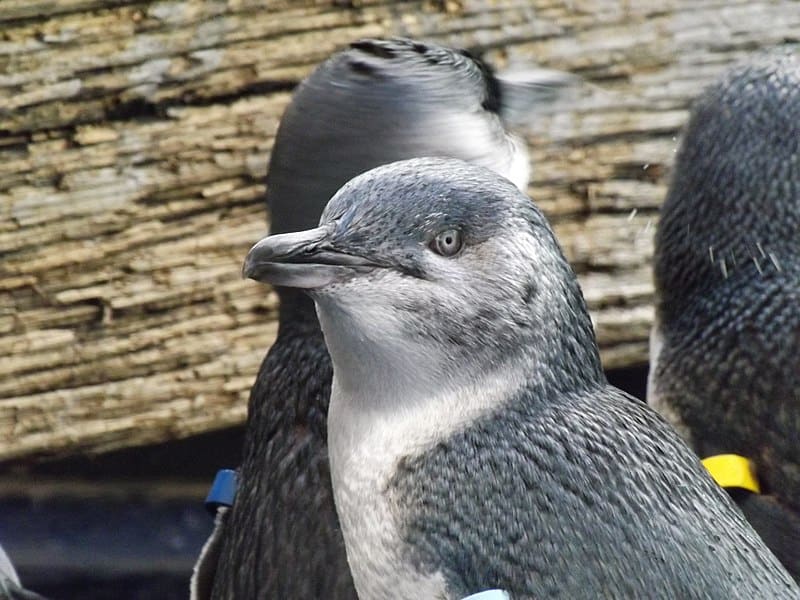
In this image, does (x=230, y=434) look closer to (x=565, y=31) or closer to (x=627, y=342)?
(x=627, y=342)

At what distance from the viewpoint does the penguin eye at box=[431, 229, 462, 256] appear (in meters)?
1.50

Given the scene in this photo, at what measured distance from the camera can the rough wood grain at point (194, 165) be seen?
294 centimetres

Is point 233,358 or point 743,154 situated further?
point 233,358

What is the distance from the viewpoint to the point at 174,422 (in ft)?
10.2

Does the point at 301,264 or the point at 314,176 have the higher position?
the point at 301,264

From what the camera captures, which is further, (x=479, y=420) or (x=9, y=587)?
(x=9, y=587)

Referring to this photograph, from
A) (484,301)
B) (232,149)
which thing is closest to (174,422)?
(232,149)

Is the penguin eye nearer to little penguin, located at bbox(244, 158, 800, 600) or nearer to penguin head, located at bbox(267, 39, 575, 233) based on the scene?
little penguin, located at bbox(244, 158, 800, 600)

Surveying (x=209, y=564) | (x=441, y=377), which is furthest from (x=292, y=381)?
(x=441, y=377)

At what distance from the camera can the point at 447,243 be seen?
1502 millimetres

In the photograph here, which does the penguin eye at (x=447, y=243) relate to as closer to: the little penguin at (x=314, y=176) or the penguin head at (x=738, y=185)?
the little penguin at (x=314, y=176)

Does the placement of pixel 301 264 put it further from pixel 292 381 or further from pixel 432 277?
pixel 292 381

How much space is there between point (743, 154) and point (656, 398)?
492 mm

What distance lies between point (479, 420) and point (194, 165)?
1657 millimetres
